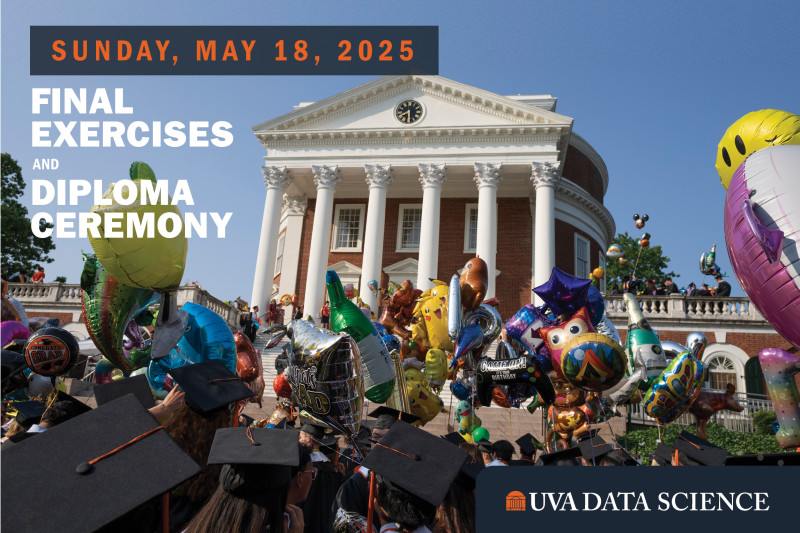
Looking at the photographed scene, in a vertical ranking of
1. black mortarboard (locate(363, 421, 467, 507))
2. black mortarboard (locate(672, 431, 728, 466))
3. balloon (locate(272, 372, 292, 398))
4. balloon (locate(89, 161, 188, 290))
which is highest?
balloon (locate(89, 161, 188, 290))

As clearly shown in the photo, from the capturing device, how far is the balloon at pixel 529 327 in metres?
7.58

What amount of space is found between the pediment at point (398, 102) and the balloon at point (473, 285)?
20.1 metres

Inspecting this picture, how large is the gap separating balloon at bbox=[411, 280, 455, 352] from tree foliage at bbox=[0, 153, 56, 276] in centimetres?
2963

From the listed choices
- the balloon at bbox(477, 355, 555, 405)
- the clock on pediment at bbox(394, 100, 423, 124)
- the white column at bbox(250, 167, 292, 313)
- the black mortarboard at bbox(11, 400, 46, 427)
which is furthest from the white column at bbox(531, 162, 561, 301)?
the black mortarboard at bbox(11, 400, 46, 427)

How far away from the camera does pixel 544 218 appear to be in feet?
85.9

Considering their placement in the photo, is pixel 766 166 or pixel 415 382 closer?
pixel 766 166

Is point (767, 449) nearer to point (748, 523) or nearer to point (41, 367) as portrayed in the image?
point (748, 523)

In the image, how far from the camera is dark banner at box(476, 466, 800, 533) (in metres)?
2.54

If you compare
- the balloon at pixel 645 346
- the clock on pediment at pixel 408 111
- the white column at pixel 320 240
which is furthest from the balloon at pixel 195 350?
the clock on pediment at pixel 408 111

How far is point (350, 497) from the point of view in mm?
3043

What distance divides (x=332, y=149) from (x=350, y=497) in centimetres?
2722

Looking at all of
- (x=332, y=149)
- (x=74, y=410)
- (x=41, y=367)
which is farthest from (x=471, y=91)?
(x=74, y=410)

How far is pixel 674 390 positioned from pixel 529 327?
2019 mm

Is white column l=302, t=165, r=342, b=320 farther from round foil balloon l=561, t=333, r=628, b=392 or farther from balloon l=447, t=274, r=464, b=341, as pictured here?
round foil balloon l=561, t=333, r=628, b=392
